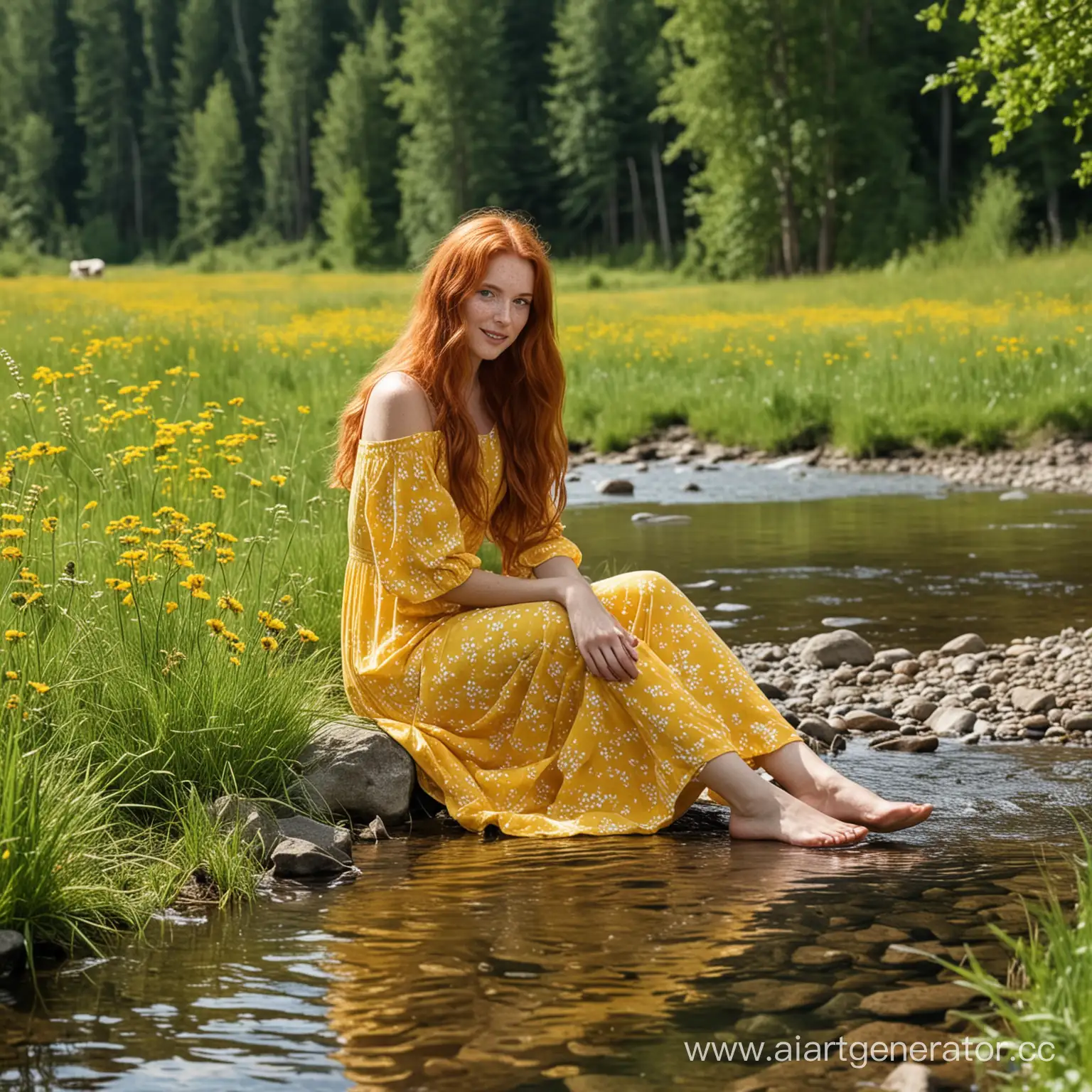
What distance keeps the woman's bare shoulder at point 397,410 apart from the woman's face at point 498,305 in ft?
0.71

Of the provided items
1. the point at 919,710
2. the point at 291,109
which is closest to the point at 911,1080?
the point at 919,710

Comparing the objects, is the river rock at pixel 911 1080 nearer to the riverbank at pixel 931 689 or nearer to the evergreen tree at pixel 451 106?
the riverbank at pixel 931 689

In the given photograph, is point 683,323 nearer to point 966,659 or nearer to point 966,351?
point 966,351

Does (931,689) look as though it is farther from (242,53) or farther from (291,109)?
(242,53)

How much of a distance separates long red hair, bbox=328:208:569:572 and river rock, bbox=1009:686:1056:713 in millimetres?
2182

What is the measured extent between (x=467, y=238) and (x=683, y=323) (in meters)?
18.9

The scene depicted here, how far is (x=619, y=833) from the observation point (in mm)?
4320

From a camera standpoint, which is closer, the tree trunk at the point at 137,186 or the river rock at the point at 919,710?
the river rock at the point at 919,710

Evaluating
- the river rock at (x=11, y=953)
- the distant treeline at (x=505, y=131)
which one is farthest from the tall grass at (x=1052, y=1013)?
the distant treeline at (x=505, y=131)

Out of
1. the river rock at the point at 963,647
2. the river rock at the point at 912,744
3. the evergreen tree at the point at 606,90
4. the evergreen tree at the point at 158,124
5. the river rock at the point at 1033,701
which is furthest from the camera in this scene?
the evergreen tree at the point at 158,124

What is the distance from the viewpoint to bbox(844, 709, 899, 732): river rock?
19.2 ft

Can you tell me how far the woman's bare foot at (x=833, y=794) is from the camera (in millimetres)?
4176

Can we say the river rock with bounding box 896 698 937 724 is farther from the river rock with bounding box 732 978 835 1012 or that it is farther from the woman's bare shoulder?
the river rock with bounding box 732 978 835 1012

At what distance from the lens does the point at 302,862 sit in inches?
156
